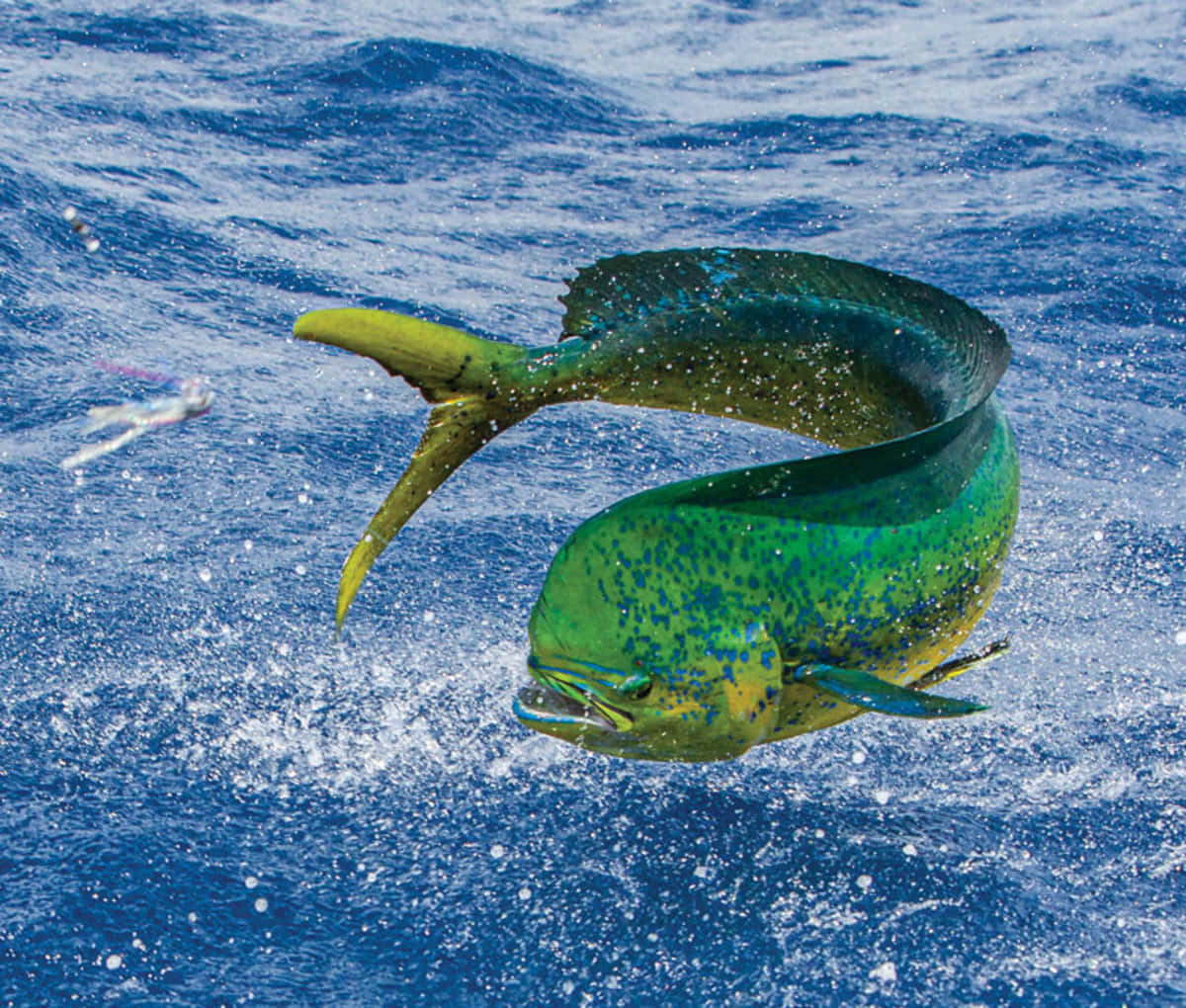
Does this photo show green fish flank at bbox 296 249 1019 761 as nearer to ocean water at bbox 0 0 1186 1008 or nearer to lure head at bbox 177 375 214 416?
ocean water at bbox 0 0 1186 1008

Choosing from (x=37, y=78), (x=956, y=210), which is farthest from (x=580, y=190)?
(x=37, y=78)

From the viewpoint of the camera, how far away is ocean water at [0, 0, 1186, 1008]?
134 inches

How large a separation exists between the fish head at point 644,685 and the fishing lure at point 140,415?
3.87 metres

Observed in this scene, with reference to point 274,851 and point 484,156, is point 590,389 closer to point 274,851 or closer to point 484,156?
point 274,851

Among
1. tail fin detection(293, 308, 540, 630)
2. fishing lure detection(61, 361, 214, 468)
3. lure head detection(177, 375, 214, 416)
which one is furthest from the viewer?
lure head detection(177, 375, 214, 416)

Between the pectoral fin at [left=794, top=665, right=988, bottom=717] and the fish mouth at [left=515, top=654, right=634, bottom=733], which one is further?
the fish mouth at [left=515, top=654, right=634, bottom=733]

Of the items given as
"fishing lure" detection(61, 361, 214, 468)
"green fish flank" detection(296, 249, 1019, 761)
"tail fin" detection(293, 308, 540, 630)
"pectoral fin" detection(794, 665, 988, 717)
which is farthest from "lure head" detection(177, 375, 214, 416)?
"pectoral fin" detection(794, 665, 988, 717)

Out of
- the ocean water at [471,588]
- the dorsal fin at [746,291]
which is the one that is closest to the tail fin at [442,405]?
the dorsal fin at [746,291]

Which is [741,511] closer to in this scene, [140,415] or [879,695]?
[879,695]

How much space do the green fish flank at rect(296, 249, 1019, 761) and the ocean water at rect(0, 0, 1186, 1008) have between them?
2.52 feet

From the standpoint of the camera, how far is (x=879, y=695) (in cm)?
266

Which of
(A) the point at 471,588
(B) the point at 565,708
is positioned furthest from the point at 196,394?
(B) the point at 565,708

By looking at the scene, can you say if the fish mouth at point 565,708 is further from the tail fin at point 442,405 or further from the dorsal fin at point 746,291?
the dorsal fin at point 746,291

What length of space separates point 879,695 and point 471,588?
2.76 meters
